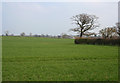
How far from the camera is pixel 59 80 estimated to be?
4.15 m

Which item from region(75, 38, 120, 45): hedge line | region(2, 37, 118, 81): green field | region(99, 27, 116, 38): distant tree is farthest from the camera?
A: region(99, 27, 116, 38): distant tree

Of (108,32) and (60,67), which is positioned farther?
(108,32)

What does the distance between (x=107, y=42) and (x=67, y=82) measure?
2303 centimetres

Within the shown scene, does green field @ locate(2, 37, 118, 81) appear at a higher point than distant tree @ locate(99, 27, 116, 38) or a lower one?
lower

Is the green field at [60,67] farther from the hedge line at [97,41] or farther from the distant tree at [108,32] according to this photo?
the distant tree at [108,32]

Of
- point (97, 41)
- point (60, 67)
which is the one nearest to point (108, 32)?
point (97, 41)

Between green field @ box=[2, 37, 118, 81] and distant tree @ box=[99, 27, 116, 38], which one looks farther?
distant tree @ box=[99, 27, 116, 38]

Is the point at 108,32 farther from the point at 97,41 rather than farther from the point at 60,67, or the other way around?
the point at 60,67

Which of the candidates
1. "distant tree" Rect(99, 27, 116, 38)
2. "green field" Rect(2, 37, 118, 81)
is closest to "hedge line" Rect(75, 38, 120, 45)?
"distant tree" Rect(99, 27, 116, 38)

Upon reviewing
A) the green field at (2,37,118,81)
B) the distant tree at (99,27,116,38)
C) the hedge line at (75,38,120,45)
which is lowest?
the green field at (2,37,118,81)

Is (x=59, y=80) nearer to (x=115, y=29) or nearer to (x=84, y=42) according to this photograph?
(x=84, y=42)

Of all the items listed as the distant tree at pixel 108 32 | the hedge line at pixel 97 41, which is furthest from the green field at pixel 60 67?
the distant tree at pixel 108 32

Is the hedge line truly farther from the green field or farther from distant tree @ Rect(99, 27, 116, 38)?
the green field

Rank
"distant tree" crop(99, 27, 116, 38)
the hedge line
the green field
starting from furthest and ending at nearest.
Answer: "distant tree" crop(99, 27, 116, 38), the hedge line, the green field
